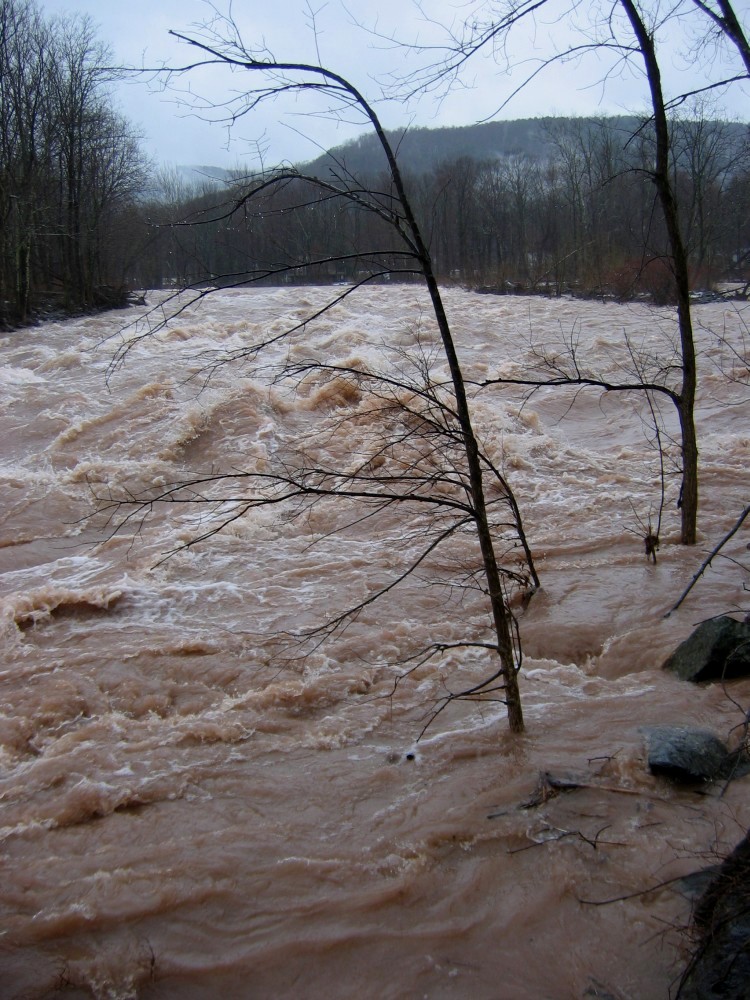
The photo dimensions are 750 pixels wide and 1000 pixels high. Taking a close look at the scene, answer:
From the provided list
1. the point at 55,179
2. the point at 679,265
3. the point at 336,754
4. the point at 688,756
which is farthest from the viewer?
the point at 55,179

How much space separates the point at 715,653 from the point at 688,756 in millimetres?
1287

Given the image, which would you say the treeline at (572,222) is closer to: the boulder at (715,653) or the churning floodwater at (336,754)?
the churning floodwater at (336,754)

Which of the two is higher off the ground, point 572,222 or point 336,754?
point 572,222

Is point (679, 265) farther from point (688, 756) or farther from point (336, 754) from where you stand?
point (336, 754)

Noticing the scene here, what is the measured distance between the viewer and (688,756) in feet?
12.9

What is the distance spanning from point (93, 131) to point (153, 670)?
75.6ft

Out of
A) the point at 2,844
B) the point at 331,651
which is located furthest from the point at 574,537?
the point at 2,844

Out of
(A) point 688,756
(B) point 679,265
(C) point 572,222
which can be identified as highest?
(C) point 572,222

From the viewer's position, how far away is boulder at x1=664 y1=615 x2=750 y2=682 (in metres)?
4.98

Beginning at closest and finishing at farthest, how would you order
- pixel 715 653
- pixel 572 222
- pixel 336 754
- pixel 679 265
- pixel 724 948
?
pixel 724 948 → pixel 336 754 → pixel 715 653 → pixel 679 265 → pixel 572 222

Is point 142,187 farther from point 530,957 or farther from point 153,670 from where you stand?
point 530,957

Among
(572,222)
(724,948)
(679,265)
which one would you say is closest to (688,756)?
(724,948)

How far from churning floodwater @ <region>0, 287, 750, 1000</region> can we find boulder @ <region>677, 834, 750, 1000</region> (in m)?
0.23

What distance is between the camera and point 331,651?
20.0 ft
